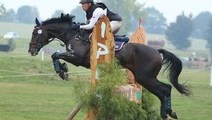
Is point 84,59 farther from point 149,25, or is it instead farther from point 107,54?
point 149,25

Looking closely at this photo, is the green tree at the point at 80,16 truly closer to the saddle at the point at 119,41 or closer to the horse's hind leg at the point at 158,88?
the saddle at the point at 119,41

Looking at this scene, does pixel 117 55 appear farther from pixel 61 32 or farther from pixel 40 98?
pixel 40 98

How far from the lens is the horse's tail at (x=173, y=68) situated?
10938mm

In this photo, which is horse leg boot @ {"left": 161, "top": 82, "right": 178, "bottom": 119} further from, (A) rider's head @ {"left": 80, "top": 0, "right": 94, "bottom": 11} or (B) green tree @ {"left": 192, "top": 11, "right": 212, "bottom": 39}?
(B) green tree @ {"left": 192, "top": 11, "right": 212, "bottom": 39}

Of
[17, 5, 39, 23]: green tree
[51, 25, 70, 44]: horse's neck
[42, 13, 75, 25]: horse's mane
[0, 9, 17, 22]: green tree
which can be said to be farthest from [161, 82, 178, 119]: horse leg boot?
[17, 5, 39, 23]: green tree

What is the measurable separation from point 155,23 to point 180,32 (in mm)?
61897

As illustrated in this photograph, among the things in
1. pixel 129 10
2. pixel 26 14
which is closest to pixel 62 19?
pixel 129 10

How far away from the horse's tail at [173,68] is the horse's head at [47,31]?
1.91 meters

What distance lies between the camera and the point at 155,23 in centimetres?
17112

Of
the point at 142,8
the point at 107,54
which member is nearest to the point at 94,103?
the point at 107,54

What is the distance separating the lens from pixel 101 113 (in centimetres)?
902

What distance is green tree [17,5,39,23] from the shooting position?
514ft

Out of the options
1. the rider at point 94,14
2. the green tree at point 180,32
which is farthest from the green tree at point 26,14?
the rider at point 94,14

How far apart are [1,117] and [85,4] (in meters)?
3.48
